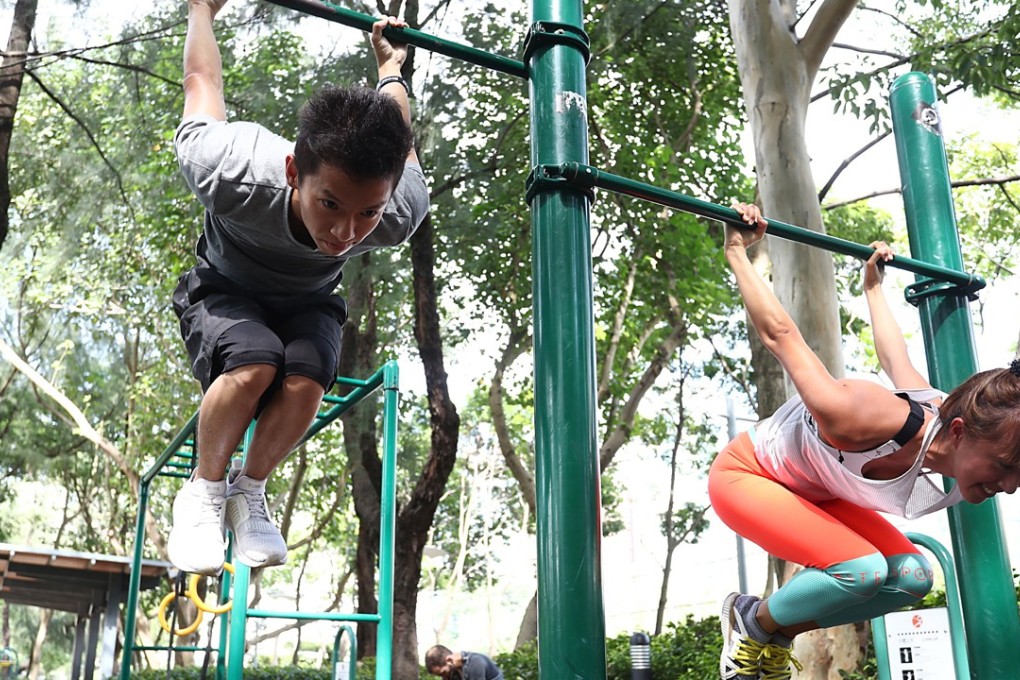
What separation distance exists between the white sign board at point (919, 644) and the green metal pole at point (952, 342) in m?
1.27

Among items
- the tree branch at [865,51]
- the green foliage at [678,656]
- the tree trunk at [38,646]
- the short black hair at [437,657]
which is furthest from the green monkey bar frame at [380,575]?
the tree trunk at [38,646]

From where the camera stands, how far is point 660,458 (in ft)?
57.5

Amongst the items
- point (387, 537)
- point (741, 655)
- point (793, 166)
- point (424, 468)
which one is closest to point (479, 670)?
point (424, 468)

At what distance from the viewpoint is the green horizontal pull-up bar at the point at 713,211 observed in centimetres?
169

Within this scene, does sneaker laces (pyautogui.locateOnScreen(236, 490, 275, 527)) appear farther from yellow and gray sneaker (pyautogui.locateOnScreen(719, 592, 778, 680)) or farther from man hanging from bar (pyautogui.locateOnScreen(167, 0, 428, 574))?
yellow and gray sneaker (pyautogui.locateOnScreen(719, 592, 778, 680))

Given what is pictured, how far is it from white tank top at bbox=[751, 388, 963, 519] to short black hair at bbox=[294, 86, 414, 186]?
3.37 feet

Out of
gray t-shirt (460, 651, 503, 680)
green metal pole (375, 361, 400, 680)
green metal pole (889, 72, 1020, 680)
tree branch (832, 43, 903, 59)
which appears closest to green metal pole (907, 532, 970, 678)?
green metal pole (889, 72, 1020, 680)

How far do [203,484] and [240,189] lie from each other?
0.67 metres

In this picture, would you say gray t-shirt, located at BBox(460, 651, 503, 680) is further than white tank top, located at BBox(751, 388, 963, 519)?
Yes

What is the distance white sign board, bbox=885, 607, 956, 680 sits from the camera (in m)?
3.55

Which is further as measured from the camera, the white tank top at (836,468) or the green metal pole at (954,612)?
the green metal pole at (954,612)

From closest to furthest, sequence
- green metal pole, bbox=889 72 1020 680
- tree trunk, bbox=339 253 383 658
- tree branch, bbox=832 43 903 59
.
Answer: green metal pole, bbox=889 72 1020 680, tree branch, bbox=832 43 903 59, tree trunk, bbox=339 253 383 658

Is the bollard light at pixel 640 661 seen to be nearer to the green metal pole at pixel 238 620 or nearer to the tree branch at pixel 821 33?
the green metal pole at pixel 238 620

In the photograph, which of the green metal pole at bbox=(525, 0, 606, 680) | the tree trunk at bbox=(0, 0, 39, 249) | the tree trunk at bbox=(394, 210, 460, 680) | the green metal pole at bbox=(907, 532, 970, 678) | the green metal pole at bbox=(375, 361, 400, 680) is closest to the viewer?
the green metal pole at bbox=(525, 0, 606, 680)
